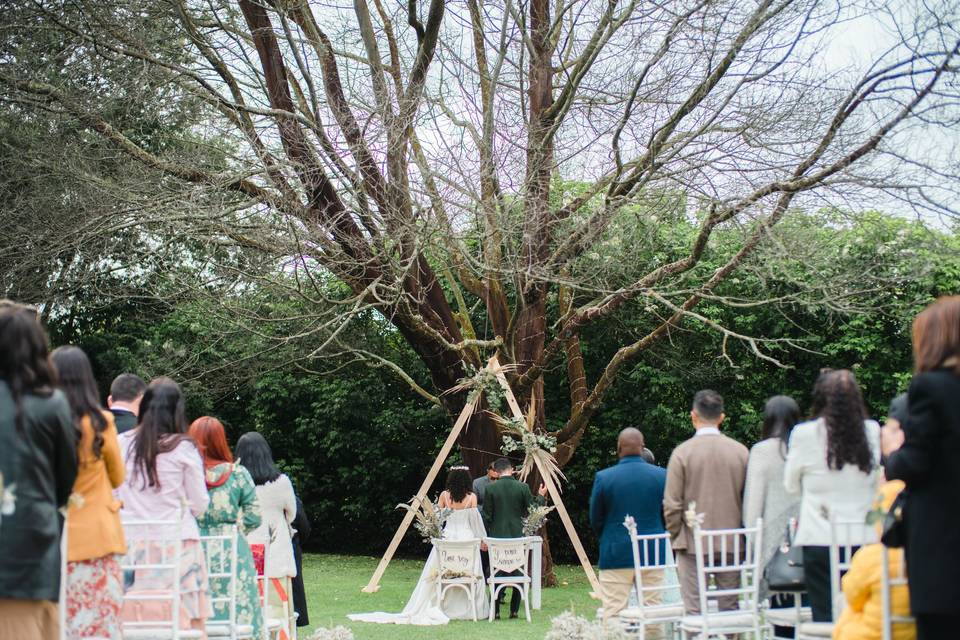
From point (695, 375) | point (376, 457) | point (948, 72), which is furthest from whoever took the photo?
point (376, 457)

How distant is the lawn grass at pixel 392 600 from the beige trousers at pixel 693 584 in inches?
129

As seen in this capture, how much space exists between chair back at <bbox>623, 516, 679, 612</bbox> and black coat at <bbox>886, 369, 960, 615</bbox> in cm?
290

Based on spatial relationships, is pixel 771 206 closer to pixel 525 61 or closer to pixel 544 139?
pixel 544 139

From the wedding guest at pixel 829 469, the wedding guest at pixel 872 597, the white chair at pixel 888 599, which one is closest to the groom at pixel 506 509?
the wedding guest at pixel 829 469

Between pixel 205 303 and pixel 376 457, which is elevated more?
pixel 205 303

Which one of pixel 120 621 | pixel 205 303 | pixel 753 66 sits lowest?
pixel 120 621

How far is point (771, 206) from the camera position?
10117 mm

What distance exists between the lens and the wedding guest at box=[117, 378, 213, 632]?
5.26 metres

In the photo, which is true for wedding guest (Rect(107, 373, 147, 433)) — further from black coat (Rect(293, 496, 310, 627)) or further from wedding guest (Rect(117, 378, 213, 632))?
black coat (Rect(293, 496, 310, 627))

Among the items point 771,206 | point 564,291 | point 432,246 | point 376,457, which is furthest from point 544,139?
point 376,457

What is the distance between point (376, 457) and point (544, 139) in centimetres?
834

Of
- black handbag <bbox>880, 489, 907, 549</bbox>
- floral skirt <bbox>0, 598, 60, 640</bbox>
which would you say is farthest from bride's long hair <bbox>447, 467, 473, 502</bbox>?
black handbag <bbox>880, 489, 907, 549</bbox>

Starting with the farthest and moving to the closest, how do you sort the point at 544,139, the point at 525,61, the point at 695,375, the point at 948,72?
the point at 695,375
the point at 525,61
the point at 544,139
the point at 948,72

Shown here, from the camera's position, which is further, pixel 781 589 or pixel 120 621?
pixel 781 589
